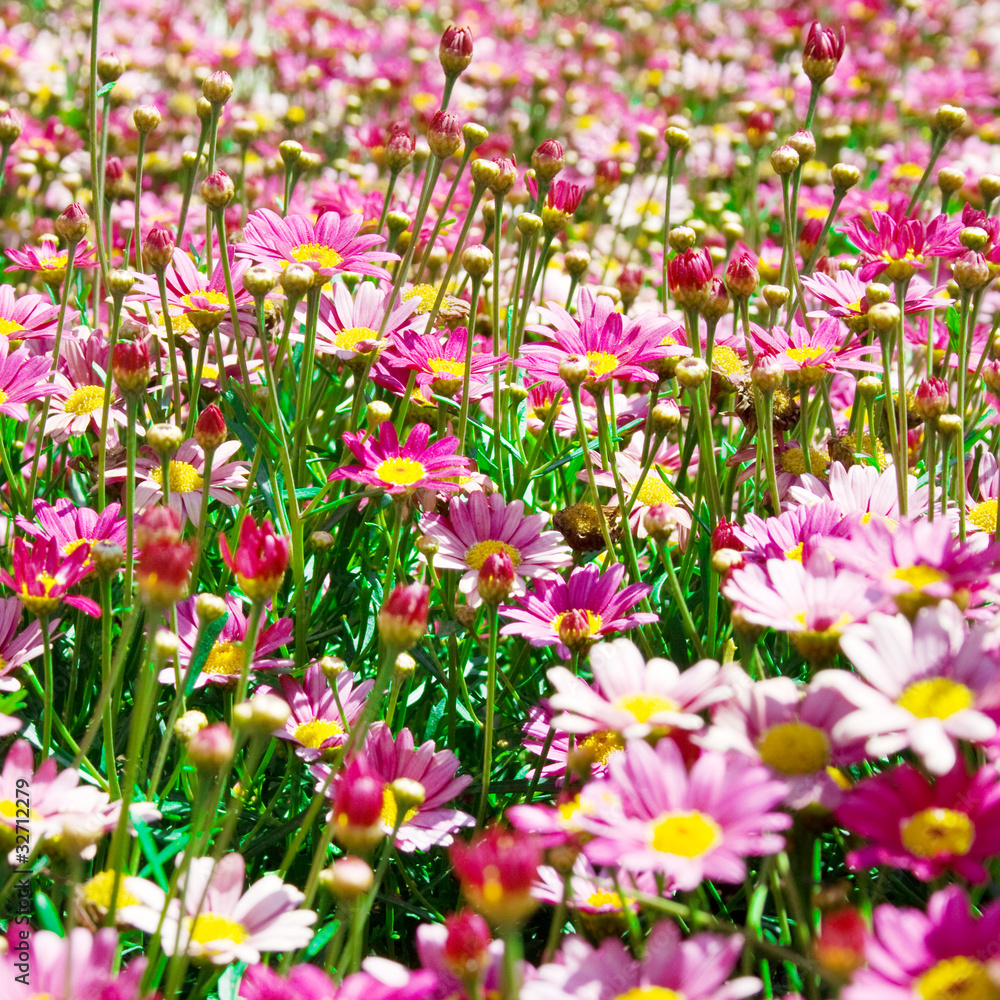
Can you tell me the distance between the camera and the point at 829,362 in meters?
1.43

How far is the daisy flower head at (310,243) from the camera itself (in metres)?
1.47

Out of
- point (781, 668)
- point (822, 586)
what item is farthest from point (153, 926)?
point (781, 668)

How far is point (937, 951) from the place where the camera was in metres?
0.81

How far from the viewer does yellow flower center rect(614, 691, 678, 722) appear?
3.31ft

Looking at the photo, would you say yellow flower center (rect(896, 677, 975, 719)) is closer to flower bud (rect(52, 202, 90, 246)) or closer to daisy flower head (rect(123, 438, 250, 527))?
daisy flower head (rect(123, 438, 250, 527))

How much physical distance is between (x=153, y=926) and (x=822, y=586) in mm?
676

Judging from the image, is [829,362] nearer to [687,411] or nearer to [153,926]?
[687,411]

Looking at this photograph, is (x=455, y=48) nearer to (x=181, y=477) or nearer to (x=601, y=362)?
(x=601, y=362)

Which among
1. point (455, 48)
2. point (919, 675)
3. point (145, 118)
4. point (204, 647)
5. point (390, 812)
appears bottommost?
point (390, 812)

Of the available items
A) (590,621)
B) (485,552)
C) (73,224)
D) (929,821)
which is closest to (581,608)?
(590,621)

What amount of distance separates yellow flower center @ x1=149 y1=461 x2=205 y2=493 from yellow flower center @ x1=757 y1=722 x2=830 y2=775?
859 mm

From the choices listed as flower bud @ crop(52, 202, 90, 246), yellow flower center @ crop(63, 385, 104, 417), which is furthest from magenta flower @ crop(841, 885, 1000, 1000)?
flower bud @ crop(52, 202, 90, 246)

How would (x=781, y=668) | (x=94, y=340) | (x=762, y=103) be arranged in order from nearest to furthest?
(x=781, y=668)
(x=94, y=340)
(x=762, y=103)

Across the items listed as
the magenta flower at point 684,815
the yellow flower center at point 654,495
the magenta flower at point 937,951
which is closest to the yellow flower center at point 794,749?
the magenta flower at point 684,815
